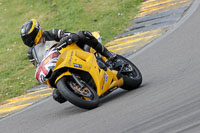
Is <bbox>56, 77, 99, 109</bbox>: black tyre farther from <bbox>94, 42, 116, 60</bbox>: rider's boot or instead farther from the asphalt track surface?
<bbox>94, 42, 116, 60</bbox>: rider's boot

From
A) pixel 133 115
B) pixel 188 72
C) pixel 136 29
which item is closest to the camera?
pixel 133 115

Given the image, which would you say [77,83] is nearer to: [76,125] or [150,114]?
[76,125]

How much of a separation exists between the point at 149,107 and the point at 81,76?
1.59 meters

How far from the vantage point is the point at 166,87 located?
22.1ft

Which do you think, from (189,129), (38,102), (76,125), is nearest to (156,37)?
(38,102)

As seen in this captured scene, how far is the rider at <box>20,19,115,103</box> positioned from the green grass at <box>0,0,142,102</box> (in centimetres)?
323

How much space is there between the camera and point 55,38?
7707 millimetres

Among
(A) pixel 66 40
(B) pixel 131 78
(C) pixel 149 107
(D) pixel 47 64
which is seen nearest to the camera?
(C) pixel 149 107

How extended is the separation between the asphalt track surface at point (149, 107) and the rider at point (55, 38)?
0.69 m

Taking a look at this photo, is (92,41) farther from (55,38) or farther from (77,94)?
(77,94)

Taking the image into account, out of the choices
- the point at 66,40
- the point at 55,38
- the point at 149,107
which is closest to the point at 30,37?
the point at 55,38

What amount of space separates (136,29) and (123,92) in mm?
5025

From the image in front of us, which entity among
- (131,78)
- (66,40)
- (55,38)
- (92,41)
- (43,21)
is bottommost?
(43,21)

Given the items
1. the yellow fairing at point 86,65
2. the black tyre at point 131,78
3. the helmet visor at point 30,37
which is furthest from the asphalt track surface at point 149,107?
the helmet visor at point 30,37
